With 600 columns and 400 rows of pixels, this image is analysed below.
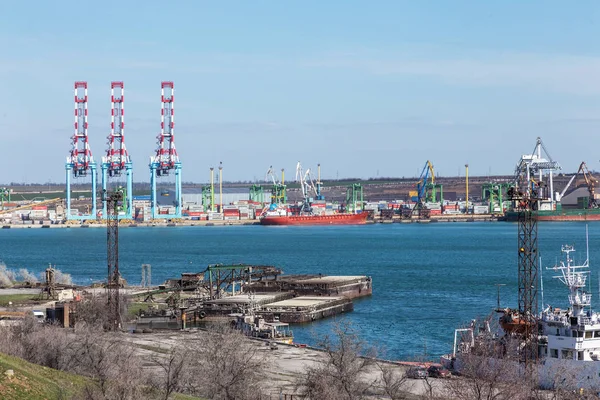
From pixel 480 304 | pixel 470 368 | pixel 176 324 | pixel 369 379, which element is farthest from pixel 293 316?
pixel 470 368

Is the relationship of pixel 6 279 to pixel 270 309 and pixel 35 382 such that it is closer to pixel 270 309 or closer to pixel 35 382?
pixel 270 309

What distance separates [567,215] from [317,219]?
38.4 m

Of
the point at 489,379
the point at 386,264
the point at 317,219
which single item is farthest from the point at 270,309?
the point at 317,219

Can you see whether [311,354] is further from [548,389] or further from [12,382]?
[12,382]

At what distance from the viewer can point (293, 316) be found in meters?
43.7

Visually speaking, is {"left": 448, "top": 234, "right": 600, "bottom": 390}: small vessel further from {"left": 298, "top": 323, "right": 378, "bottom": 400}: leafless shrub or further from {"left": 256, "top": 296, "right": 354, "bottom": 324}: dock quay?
{"left": 256, "top": 296, "right": 354, "bottom": 324}: dock quay

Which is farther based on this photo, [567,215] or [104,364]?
[567,215]

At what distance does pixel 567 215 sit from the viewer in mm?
159750

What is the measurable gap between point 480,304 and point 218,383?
88.4ft

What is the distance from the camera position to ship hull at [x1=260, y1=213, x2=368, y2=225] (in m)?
168

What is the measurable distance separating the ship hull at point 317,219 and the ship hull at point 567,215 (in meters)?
24.0

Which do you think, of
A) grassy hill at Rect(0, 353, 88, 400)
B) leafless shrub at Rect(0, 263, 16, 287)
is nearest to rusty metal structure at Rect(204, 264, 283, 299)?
→ leafless shrub at Rect(0, 263, 16, 287)

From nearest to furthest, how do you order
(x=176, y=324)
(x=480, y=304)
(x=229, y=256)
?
(x=176, y=324), (x=480, y=304), (x=229, y=256)

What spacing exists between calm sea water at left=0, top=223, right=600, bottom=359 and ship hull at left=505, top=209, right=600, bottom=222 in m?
28.9
